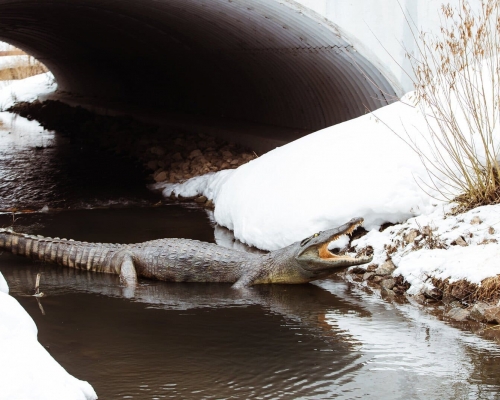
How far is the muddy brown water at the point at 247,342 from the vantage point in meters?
5.05

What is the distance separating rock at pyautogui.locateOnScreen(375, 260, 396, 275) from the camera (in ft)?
25.7

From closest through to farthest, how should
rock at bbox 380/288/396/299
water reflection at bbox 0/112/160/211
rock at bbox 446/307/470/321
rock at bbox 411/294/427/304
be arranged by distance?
rock at bbox 446/307/470/321
rock at bbox 411/294/427/304
rock at bbox 380/288/396/299
water reflection at bbox 0/112/160/211

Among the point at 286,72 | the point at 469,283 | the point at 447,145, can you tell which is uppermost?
the point at 286,72

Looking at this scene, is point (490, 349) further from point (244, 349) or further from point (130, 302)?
A: point (130, 302)

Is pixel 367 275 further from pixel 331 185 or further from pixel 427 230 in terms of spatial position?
pixel 331 185

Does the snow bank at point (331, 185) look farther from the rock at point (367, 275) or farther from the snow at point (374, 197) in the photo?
the rock at point (367, 275)

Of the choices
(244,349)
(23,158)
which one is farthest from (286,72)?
(244,349)

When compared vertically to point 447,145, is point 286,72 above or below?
above

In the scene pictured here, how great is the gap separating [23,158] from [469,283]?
12.7 metres

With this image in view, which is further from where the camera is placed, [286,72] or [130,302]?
→ [286,72]

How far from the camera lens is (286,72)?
588 inches

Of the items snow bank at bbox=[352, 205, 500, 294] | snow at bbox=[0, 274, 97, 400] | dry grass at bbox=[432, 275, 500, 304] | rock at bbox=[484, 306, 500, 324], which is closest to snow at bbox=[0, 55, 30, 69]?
snow bank at bbox=[352, 205, 500, 294]

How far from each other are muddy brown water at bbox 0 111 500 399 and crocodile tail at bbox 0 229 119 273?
115mm

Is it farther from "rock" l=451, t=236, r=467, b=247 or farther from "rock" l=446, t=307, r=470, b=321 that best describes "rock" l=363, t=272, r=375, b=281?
"rock" l=446, t=307, r=470, b=321
